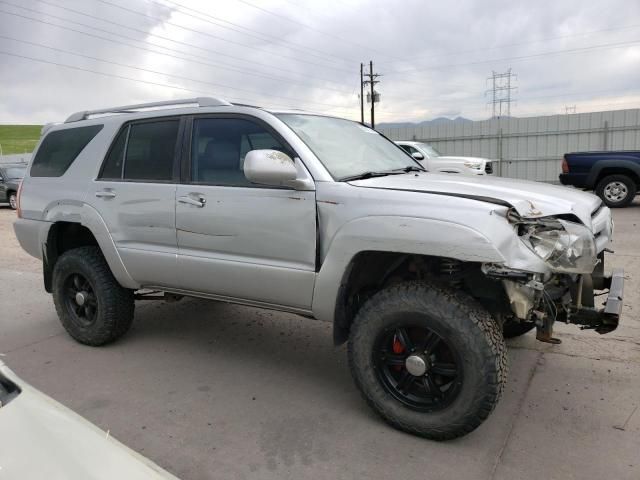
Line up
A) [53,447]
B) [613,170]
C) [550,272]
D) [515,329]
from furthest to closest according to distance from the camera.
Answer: [613,170]
[515,329]
[550,272]
[53,447]

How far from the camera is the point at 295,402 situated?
3.42 metres

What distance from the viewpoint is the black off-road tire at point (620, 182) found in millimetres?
11617

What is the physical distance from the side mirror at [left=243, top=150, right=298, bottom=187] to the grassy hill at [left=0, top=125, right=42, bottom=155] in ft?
164

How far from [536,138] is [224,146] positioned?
1906 centimetres

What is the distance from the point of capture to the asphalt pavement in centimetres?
271

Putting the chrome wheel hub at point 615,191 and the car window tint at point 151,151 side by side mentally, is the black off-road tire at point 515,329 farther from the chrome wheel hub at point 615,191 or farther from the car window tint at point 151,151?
the chrome wheel hub at point 615,191

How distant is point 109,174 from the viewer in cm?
418

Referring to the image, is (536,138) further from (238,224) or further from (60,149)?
(238,224)

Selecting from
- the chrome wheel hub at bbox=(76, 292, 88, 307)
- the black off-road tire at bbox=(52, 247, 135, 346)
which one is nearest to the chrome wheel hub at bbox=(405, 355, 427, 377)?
the black off-road tire at bbox=(52, 247, 135, 346)

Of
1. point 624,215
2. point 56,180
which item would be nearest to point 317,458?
point 56,180

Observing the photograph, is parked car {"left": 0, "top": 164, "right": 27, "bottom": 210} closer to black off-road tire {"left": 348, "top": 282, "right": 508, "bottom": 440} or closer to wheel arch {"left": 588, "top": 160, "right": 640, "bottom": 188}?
wheel arch {"left": 588, "top": 160, "right": 640, "bottom": 188}

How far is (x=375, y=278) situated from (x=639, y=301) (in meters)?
3.31

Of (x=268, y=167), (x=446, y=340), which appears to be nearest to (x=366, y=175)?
(x=268, y=167)

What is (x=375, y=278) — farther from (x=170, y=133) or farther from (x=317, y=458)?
(x=170, y=133)
